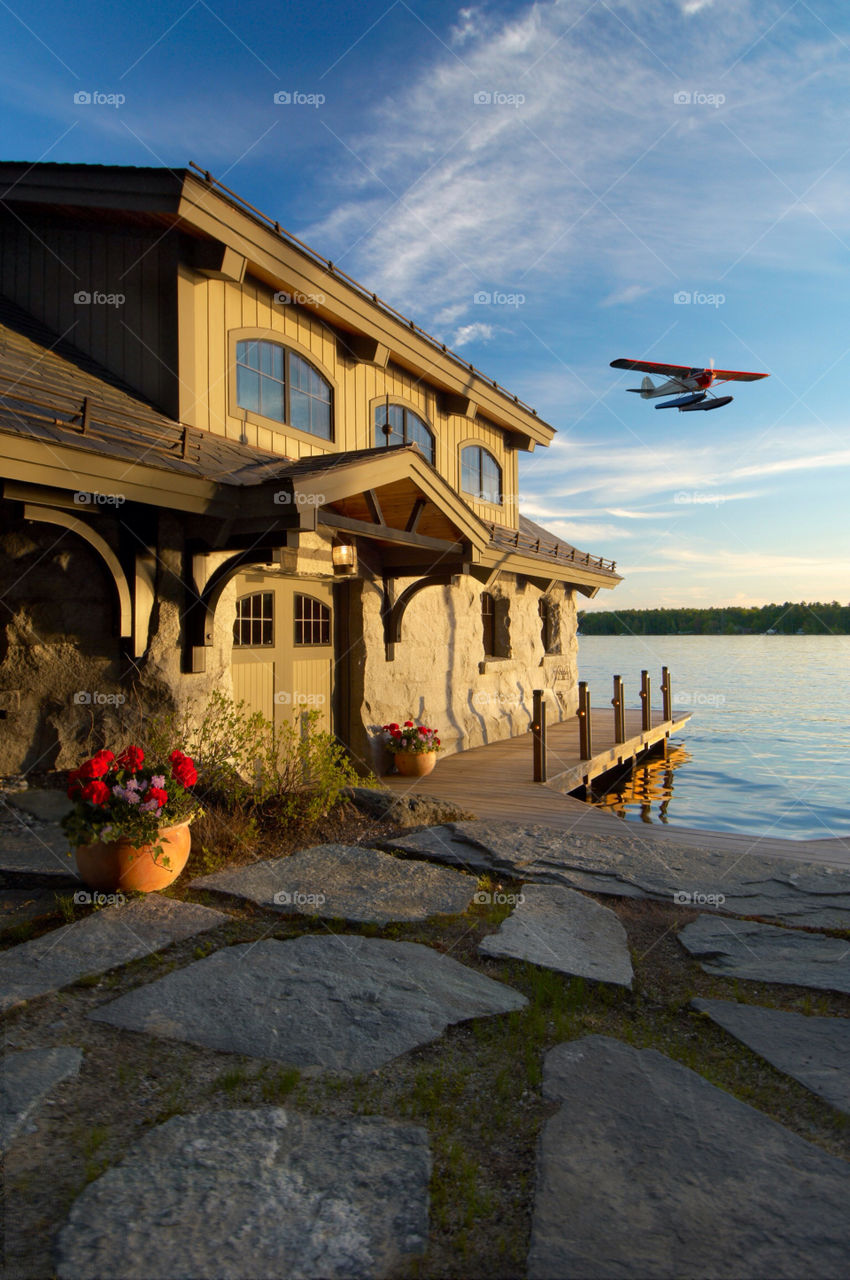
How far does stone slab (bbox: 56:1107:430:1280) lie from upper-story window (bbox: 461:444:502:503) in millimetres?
13357

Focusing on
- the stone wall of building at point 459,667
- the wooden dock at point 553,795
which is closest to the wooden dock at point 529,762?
the wooden dock at point 553,795

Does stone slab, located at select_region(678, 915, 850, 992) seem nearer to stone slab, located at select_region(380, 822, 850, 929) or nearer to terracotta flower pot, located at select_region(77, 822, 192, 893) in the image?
stone slab, located at select_region(380, 822, 850, 929)

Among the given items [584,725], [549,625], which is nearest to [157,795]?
[584,725]

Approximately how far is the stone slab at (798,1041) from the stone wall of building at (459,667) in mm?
7598

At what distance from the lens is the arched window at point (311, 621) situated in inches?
395

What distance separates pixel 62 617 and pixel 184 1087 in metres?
5.25

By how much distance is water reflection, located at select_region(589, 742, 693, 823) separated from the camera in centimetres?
1315

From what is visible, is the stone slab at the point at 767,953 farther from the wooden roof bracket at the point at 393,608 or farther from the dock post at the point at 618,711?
the dock post at the point at 618,711

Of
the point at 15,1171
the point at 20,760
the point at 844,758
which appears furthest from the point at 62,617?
the point at 844,758

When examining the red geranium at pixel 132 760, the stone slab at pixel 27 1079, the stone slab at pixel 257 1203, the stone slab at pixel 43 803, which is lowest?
the stone slab at pixel 257 1203

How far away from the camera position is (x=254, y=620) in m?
9.26

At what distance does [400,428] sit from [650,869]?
8.97 metres

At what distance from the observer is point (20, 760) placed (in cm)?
709

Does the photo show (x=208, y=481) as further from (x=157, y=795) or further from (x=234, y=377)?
(x=157, y=795)
